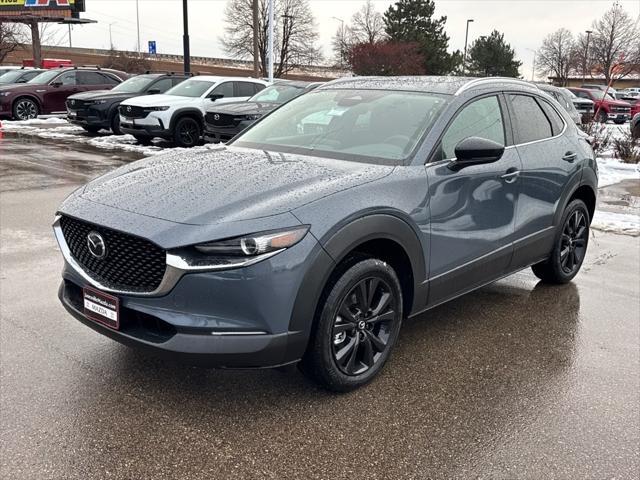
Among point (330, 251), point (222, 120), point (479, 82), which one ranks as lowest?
point (222, 120)

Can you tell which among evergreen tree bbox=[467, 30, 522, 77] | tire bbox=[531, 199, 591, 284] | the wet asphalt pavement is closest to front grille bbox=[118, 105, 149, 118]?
the wet asphalt pavement

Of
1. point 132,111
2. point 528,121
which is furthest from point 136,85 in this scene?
point 528,121

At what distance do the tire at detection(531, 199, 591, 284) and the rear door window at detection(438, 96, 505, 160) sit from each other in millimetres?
1125

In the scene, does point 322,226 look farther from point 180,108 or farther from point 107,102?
point 107,102

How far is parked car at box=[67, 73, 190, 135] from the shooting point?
15.5m

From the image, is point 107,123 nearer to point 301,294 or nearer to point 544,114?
point 544,114

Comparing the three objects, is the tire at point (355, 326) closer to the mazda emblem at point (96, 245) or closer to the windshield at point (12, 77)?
the mazda emblem at point (96, 245)

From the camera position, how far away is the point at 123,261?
2.99 m

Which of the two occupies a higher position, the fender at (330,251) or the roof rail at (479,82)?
the roof rail at (479,82)

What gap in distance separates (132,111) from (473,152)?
1167cm

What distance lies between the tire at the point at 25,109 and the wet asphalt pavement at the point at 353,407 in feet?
52.3

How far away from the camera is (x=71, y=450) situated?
111 inches

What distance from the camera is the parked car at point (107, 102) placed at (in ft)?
50.8

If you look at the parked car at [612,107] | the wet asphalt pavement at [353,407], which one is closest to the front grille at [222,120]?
the wet asphalt pavement at [353,407]
